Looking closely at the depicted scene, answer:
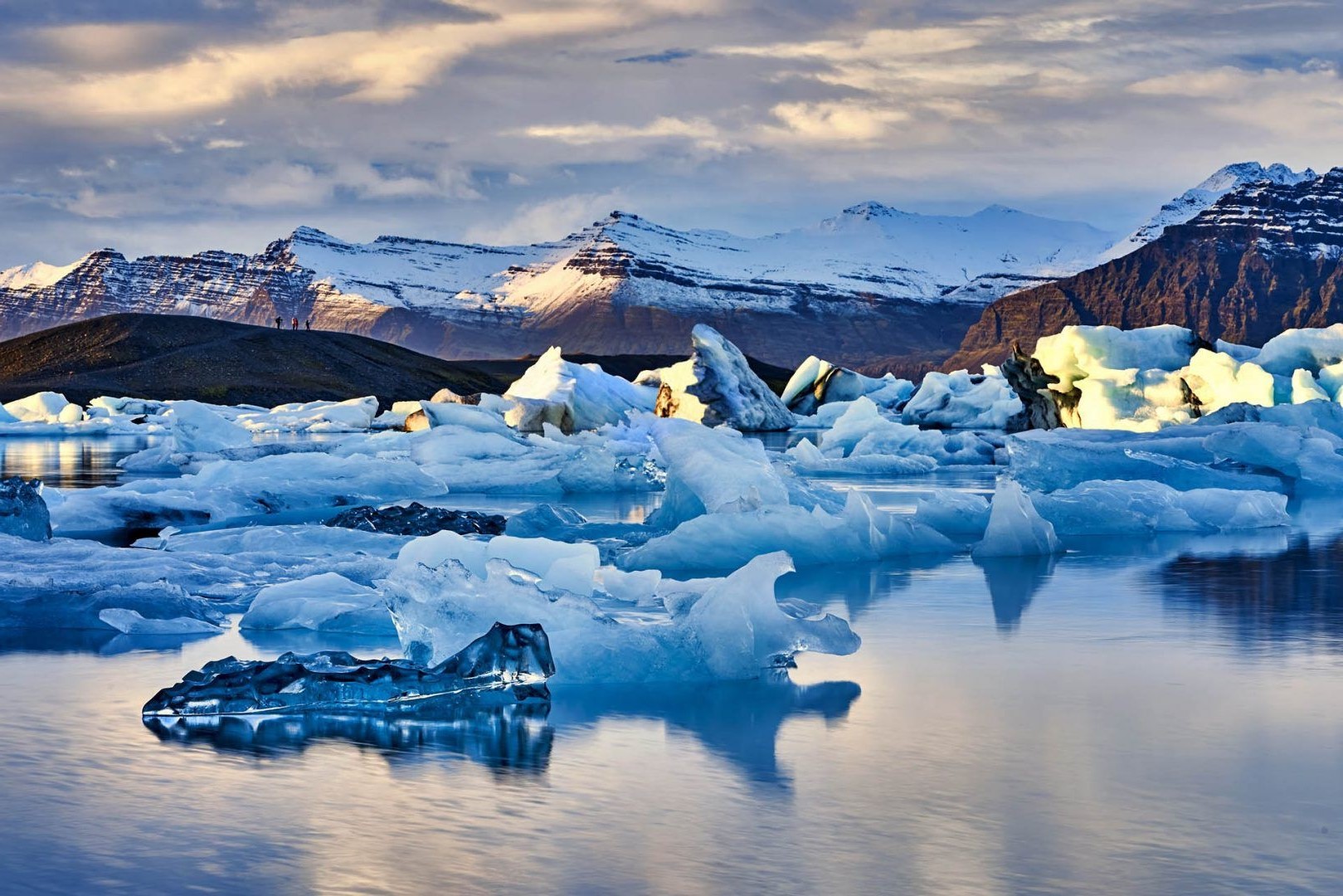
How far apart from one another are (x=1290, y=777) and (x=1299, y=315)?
685 ft

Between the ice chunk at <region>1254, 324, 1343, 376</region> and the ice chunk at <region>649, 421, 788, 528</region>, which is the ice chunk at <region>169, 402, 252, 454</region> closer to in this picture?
the ice chunk at <region>1254, 324, 1343, 376</region>

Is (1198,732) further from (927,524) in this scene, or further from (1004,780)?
(927,524)

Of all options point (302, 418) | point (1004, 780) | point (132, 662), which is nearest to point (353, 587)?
point (132, 662)

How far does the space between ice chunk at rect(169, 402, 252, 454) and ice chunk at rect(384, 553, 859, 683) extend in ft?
79.2

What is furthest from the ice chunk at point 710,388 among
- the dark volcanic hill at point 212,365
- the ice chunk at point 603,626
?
the dark volcanic hill at point 212,365

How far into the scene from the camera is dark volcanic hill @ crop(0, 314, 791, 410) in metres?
67.8

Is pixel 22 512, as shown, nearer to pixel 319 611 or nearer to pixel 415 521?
pixel 415 521

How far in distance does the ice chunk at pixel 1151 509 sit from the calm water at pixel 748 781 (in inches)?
194

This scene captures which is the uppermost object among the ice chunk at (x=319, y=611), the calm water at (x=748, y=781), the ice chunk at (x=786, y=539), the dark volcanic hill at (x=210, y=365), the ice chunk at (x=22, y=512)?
the dark volcanic hill at (x=210, y=365)

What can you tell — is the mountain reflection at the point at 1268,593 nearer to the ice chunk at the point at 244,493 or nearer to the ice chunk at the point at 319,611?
the ice chunk at the point at 319,611

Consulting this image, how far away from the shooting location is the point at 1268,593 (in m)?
8.71

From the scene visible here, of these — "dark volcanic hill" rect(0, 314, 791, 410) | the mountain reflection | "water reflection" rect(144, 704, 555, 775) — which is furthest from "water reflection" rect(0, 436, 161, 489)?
"dark volcanic hill" rect(0, 314, 791, 410)

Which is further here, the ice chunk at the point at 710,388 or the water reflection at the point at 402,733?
the ice chunk at the point at 710,388

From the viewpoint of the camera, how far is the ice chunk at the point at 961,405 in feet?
138
